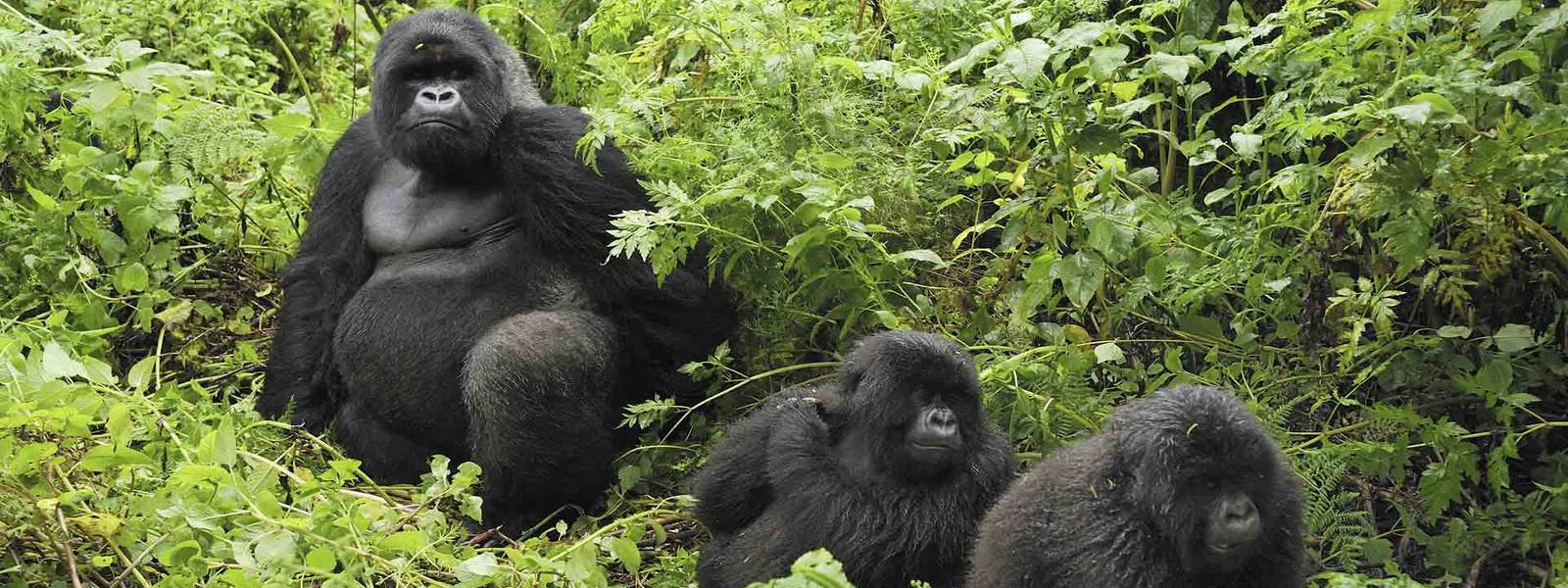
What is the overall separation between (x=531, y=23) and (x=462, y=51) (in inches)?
37.8

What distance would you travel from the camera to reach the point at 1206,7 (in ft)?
14.9

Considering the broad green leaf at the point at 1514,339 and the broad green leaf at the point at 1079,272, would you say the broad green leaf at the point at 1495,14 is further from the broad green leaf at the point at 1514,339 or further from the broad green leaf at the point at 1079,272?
the broad green leaf at the point at 1079,272

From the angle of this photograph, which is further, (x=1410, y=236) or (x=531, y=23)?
(x=531, y=23)

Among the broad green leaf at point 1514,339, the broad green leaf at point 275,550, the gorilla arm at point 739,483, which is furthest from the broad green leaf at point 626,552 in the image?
the broad green leaf at point 1514,339

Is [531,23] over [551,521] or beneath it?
over

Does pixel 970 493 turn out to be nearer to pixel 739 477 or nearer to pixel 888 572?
pixel 888 572

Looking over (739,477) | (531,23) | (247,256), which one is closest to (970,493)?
(739,477)

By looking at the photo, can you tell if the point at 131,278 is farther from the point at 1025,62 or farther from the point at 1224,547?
the point at 1224,547

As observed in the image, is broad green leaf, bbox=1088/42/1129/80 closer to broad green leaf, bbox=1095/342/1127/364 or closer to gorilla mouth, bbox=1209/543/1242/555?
broad green leaf, bbox=1095/342/1127/364

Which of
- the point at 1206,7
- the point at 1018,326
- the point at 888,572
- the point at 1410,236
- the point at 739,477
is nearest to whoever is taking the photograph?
the point at 1410,236

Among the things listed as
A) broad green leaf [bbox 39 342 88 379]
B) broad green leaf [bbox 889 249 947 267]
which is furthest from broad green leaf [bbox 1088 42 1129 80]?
broad green leaf [bbox 39 342 88 379]

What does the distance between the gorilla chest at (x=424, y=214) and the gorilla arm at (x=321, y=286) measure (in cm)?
9

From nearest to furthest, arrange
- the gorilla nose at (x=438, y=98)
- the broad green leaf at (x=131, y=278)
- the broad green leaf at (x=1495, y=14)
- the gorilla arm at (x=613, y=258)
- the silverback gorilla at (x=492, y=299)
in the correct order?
1. the broad green leaf at (x=1495, y=14)
2. the silverback gorilla at (x=492, y=299)
3. the gorilla arm at (x=613, y=258)
4. the gorilla nose at (x=438, y=98)
5. the broad green leaf at (x=131, y=278)

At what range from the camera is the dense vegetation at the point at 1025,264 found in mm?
3609
